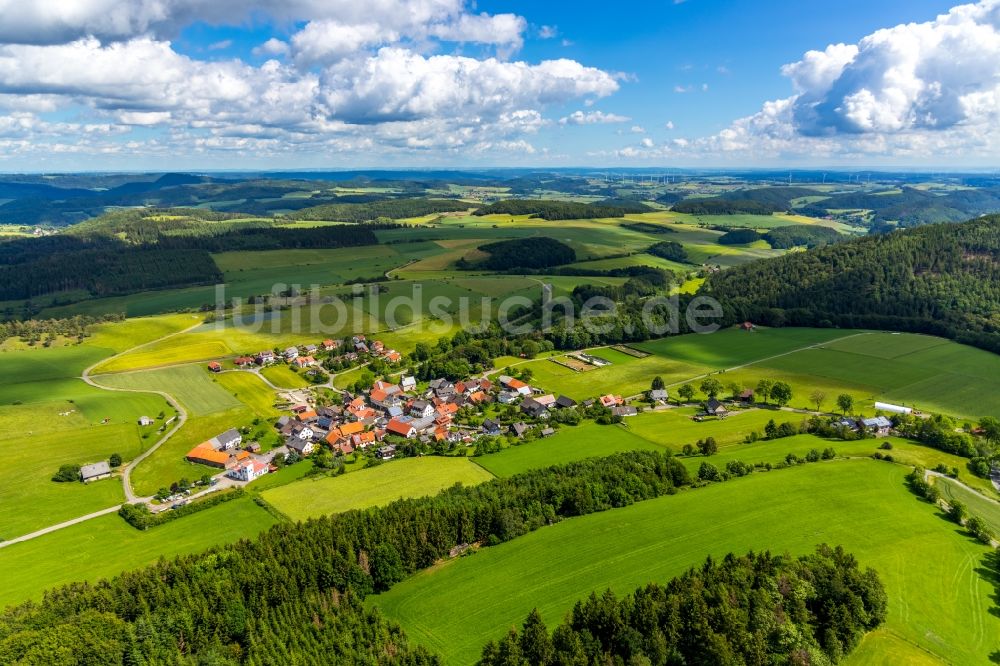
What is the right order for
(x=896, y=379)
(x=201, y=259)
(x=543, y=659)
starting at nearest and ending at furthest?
(x=543, y=659) → (x=896, y=379) → (x=201, y=259)

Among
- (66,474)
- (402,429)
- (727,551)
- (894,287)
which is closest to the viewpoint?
(727,551)

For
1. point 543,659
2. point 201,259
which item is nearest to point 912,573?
point 543,659

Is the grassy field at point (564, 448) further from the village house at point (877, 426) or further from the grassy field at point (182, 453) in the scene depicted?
the grassy field at point (182, 453)

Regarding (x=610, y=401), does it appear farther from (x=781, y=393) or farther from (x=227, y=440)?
(x=227, y=440)

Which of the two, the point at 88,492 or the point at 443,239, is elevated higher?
the point at 443,239

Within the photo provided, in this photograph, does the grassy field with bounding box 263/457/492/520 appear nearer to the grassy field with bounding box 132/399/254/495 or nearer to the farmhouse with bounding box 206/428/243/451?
the grassy field with bounding box 132/399/254/495

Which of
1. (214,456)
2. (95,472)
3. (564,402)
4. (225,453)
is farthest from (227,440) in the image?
(564,402)

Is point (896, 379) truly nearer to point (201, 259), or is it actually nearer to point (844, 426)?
point (844, 426)
